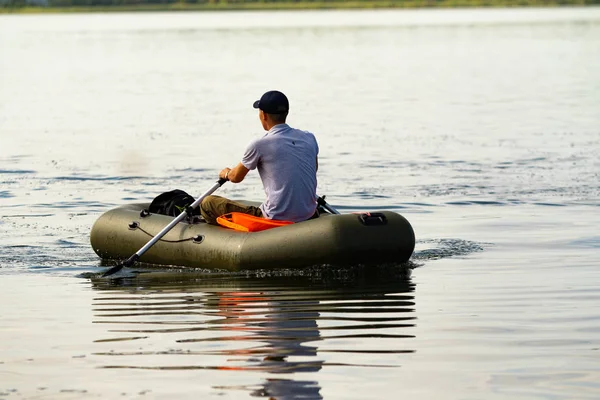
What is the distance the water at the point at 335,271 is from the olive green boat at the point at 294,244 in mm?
135

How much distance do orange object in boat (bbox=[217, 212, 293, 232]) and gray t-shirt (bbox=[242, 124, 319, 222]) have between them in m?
0.16

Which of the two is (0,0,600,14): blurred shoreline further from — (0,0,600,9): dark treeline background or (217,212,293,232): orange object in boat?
(217,212,293,232): orange object in boat

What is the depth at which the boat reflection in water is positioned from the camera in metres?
7.55

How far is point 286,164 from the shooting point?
1062 centimetres

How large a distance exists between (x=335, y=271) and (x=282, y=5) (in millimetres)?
125923

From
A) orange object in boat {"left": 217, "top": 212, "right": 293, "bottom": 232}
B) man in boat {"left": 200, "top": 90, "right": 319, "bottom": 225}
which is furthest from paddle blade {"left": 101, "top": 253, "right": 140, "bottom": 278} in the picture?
man in boat {"left": 200, "top": 90, "right": 319, "bottom": 225}

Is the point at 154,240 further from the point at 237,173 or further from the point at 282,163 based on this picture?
the point at 282,163

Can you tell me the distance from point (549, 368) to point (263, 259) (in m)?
3.79

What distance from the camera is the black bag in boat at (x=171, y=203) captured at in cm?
1188

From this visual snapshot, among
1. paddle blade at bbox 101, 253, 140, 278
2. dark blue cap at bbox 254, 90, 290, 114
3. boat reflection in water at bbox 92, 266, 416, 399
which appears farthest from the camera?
paddle blade at bbox 101, 253, 140, 278

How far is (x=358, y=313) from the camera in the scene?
29.9ft

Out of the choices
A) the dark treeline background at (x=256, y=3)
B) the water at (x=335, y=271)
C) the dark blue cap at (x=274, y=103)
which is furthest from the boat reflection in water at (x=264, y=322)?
the dark treeline background at (x=256, y=3)

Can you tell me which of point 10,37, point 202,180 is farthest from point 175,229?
point 10,37

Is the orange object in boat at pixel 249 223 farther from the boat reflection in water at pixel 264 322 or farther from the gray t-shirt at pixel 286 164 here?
the boat reflection in water at pixel 264 322
